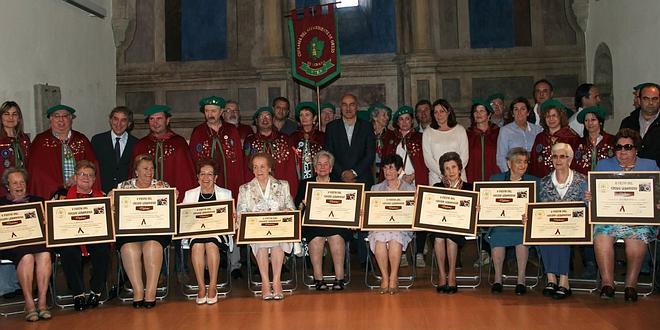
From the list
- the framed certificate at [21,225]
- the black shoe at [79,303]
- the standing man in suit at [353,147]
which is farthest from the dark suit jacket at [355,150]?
the framed certificate at [21,225]

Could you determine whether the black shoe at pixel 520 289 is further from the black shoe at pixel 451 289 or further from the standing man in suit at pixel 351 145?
the standing man in suit at pixel 351 145

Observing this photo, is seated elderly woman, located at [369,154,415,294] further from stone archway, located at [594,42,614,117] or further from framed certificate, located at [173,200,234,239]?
stone archway, located at [594,42,614,117]

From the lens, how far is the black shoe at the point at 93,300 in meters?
6.49

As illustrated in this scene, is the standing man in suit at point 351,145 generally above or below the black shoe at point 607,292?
above

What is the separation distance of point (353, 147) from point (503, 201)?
185 cm

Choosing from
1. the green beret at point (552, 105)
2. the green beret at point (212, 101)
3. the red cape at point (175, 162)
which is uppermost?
the green beret at point (212, 101)

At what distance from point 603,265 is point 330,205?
7.56 feet

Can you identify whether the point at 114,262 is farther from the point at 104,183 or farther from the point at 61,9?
the point at 61,9

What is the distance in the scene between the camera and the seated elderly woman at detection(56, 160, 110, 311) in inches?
256

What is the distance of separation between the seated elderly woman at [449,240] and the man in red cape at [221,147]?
7.23 feet

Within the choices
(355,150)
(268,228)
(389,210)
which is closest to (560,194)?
(389,210)

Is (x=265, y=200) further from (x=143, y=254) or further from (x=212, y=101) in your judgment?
(x=212, y=101)

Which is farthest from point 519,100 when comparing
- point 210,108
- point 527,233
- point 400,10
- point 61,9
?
point 61,9

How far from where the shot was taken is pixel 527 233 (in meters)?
6.44
